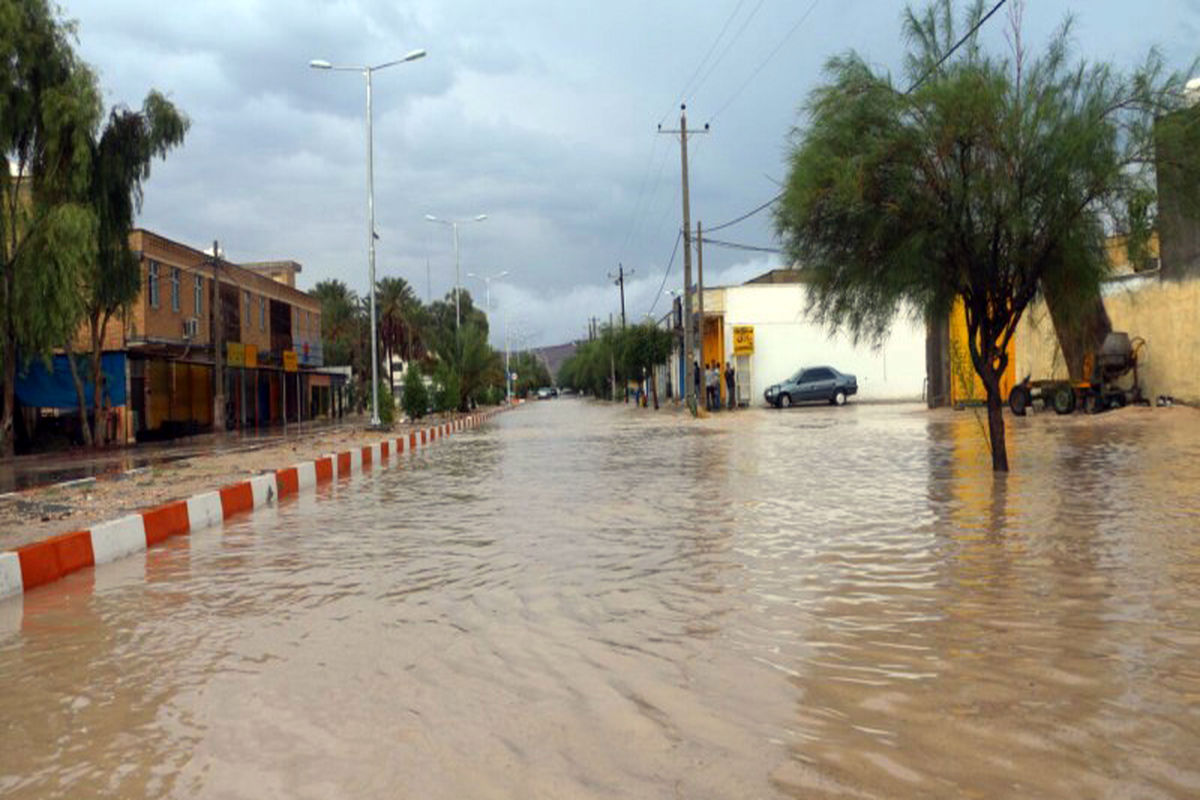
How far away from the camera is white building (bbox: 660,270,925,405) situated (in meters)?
48.1

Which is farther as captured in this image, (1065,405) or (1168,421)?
(1065,405)

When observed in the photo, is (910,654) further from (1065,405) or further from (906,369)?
(906,369)

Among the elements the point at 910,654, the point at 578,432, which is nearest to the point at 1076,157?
the point at 910,654

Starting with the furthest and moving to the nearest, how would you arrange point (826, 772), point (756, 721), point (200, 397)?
point (200, 397) < point (756, 721) < point (826, 772)

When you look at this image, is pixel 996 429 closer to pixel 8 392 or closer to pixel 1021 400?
pixel 1021 400

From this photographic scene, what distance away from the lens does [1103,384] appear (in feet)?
78.6

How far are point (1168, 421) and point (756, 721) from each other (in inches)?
765

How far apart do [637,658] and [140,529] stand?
6.08 metres

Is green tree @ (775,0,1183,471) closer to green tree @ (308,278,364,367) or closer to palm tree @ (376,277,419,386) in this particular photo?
palm tree @ (376,277,419,386)

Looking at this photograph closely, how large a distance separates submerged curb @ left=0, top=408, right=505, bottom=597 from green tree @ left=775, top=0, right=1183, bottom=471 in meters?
7.43

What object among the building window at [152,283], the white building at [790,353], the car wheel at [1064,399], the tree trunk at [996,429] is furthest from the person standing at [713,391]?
the tree trunk at [996,429]

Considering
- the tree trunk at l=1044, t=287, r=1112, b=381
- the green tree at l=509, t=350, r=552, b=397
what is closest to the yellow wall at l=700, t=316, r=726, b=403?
the tree trunk at l=1044, t=287, r=1112, b=381

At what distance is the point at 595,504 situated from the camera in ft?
34.5

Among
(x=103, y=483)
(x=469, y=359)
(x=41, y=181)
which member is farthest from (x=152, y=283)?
(x=103, y=483)
